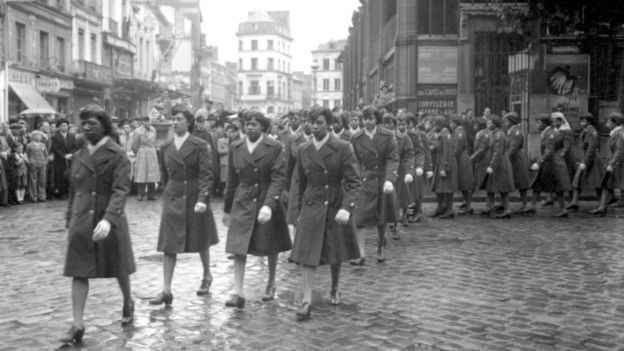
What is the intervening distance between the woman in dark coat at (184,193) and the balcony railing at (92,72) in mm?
34943

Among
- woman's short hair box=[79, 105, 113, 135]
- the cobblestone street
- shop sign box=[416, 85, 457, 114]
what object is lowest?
the cobblestone street

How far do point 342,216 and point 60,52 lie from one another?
35695mm

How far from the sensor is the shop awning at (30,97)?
31.6m

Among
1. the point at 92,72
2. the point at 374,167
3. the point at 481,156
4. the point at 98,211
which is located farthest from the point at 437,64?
the point at 92,72

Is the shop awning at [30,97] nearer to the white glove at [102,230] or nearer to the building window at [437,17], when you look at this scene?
the building window at [437,17]

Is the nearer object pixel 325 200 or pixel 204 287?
pixel 325 200

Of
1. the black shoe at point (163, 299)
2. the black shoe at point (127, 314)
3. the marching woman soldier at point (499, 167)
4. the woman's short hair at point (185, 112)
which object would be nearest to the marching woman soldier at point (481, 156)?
the marching woman soldier at point (499, 167)

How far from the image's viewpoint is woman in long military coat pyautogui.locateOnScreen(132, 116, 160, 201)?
18.5 metres

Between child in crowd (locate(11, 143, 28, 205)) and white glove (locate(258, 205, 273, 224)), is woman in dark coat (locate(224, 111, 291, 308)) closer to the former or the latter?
white glove (locate(258, 205, 273, 224))

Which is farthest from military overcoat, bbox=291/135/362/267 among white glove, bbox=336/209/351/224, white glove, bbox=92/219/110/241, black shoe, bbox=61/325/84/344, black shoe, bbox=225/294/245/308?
black shoe, bbox=61/325/84/344

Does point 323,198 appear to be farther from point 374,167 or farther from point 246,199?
point 374,167

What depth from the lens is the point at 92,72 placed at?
139ft

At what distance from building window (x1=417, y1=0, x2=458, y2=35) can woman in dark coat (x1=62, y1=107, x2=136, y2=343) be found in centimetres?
2031


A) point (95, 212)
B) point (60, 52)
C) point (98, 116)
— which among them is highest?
point (60, 52)
